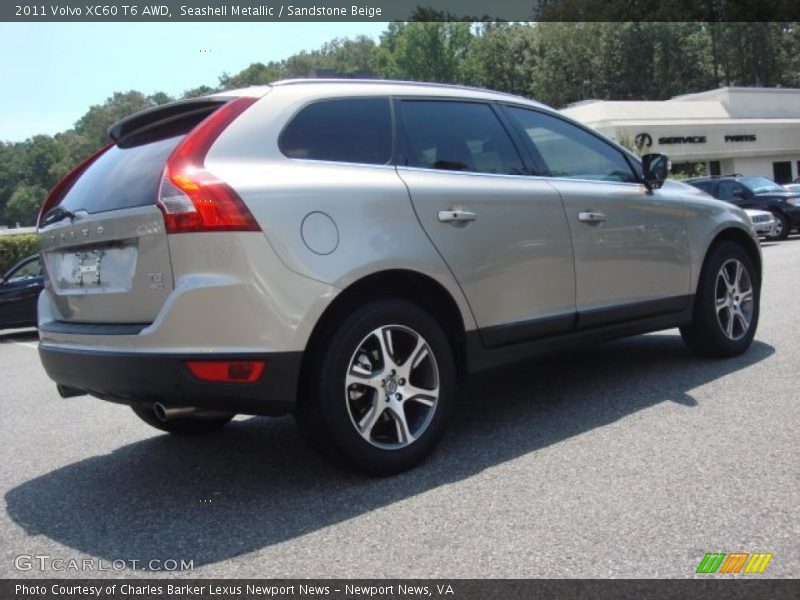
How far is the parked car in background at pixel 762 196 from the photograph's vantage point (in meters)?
20.2

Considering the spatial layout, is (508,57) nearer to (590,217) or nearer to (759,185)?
(759,185)

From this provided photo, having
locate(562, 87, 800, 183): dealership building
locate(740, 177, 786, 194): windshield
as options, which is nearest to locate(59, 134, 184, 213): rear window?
locate(740, 177, 786, 194): windshield

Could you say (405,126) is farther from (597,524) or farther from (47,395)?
(47,395)

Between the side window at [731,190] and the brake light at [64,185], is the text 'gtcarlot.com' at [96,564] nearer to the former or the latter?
the brake light at [64,185]

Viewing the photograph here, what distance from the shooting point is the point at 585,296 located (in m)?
4.84

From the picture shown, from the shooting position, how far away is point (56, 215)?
4172 mm

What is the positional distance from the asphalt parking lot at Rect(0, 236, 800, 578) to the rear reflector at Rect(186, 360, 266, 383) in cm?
60

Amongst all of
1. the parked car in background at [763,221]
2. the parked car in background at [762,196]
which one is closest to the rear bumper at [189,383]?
the parked car in background at [763,221]

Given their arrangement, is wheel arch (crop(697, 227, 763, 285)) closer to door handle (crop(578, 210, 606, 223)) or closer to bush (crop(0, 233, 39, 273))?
door handle (crop(578, 210, 606, 223))

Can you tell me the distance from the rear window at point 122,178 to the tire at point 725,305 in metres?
3.75

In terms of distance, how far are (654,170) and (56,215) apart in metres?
3.67

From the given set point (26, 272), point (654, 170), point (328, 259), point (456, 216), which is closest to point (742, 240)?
point (654, 170)
